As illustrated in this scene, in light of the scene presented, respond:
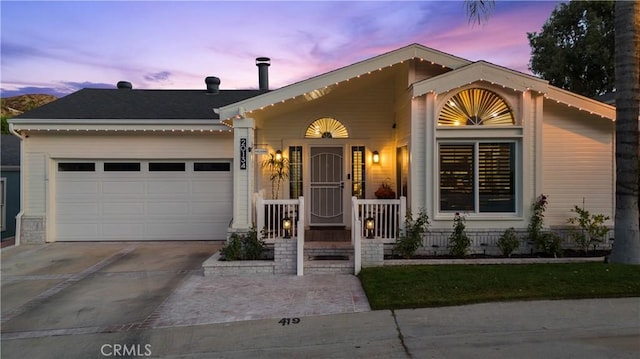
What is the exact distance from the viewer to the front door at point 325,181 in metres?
10.1

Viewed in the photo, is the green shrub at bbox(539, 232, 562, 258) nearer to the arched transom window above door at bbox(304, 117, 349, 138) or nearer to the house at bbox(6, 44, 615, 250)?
the house at bbox(6, 44, 615, 250)

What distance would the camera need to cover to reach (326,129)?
10125 mm

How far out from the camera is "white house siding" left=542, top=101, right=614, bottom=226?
8148 mm

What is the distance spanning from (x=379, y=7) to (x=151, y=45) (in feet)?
24.7

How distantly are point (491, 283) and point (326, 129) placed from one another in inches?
212

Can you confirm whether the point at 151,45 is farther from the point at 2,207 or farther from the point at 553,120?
the point at 553,120

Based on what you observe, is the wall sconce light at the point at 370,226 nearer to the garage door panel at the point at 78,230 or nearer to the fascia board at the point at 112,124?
A: the fascia board at the point at 112,124

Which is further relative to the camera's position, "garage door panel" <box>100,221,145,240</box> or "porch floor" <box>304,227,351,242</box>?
"garage door panel" <box>100,221,145,240</box>

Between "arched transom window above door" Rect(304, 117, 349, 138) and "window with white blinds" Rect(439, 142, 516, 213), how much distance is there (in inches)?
112

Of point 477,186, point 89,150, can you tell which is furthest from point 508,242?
point 89,150

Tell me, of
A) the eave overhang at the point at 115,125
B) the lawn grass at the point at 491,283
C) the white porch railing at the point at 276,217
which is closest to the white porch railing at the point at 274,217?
the white porch railing at the point at 276,217

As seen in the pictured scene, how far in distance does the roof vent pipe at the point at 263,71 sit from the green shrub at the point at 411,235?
9.17 m

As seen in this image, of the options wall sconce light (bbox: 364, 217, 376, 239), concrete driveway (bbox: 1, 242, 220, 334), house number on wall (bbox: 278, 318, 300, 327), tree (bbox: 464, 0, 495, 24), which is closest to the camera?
house number on wall (bbox: 278, 318, 300, 327)

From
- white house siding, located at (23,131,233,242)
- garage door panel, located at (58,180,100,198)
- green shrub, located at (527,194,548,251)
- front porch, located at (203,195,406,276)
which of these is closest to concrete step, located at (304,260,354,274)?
front porch, located at (203,195,406,276)
